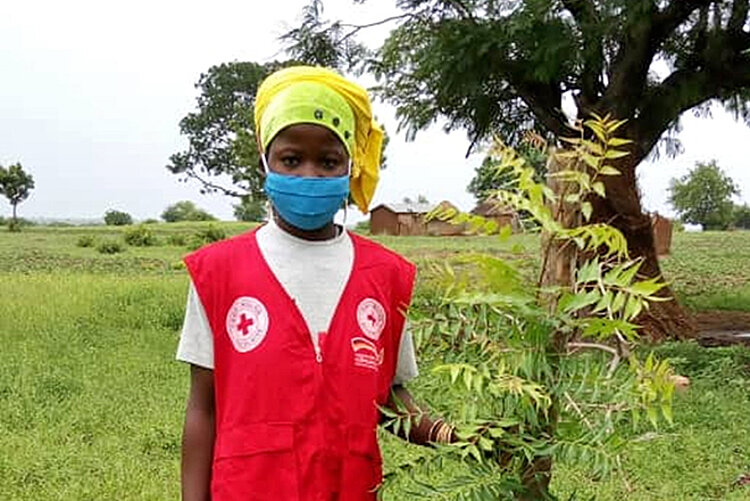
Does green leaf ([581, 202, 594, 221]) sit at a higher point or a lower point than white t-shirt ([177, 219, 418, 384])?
higher

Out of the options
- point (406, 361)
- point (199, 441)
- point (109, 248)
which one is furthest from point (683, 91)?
point (109, 248)

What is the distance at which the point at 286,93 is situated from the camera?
1.28 m

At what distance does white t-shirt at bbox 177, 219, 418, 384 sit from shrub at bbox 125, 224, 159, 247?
74.1 feet

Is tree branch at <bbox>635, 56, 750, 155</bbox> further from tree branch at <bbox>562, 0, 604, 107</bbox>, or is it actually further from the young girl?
the young girl

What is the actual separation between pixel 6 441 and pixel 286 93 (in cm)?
343

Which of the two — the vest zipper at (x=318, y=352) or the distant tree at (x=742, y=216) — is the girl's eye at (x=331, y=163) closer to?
the vest zipper at (x=318, y=352)

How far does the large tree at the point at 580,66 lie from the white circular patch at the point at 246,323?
5199mm

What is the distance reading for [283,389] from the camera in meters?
1.23

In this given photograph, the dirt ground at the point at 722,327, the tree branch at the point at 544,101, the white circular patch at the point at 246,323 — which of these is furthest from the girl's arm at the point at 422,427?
the dirt ground at the point at 722,327

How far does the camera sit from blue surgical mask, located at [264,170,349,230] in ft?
4.17

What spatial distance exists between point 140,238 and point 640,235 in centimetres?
1853

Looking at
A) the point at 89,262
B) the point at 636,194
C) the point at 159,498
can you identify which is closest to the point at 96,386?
the point at 159,498

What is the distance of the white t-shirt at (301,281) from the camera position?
1.26m

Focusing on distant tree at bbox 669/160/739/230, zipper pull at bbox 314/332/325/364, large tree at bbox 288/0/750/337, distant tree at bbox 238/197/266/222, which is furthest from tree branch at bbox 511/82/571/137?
distant tree at bbox 669/160/739/230
